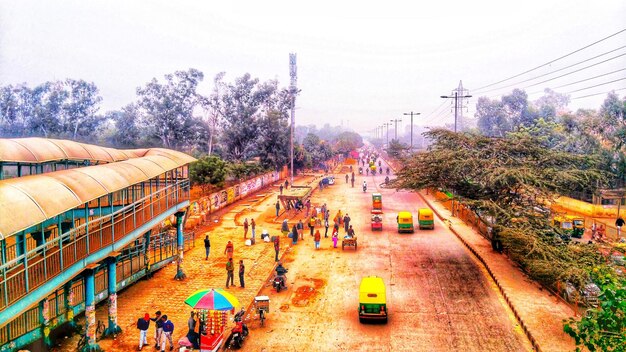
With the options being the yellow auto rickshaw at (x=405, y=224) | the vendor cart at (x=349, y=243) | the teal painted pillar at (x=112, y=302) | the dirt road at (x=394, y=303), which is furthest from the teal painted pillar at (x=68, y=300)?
the yellow auto rickshaw at (x=405, y=224)

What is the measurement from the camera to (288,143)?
6488 centimetres

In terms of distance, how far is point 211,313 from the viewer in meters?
14.3

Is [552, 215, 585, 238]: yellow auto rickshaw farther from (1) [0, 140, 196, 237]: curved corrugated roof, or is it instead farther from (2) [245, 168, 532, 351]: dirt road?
(1) [0, 140, 196, 237]: curved corrugated roof

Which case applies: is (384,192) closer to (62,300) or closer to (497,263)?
(497,263)

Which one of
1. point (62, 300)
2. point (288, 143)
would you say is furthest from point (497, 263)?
point (288, 143)

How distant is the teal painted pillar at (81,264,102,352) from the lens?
14.1m

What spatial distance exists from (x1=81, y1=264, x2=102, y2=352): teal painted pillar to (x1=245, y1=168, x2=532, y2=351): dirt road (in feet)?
15.5

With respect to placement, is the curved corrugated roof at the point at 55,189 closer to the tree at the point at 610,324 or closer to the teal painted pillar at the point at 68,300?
the teal painted pillar at the point at 68,300

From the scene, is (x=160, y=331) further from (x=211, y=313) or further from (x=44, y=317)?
(x=44, y=317)

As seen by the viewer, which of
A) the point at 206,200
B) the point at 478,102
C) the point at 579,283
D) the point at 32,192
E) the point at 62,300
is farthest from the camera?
the point at 478,102

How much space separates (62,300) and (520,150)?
2217 cm

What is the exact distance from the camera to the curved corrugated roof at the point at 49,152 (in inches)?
703

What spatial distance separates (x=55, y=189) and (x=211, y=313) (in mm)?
5749

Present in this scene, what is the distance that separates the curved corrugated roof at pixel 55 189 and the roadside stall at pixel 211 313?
4339 mm
